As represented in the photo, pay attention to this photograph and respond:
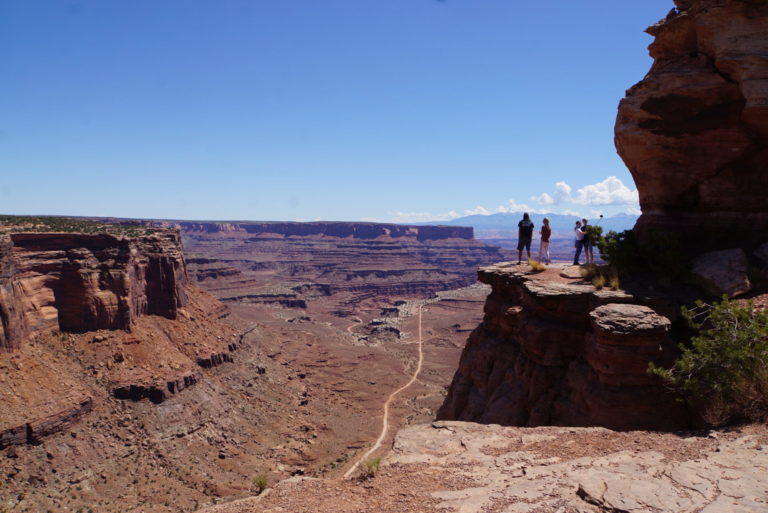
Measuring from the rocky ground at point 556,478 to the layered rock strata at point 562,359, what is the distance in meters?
2.81

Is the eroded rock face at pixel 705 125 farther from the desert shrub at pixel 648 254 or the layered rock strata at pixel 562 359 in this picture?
the layered rock strata at pixel 562 359

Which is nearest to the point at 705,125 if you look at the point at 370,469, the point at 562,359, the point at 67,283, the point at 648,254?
the point at 648,254

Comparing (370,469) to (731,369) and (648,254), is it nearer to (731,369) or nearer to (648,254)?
(731,369)

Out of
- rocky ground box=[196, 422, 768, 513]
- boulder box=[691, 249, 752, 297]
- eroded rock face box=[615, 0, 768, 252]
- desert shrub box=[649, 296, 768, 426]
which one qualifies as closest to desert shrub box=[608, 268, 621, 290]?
boulder box=[691, 249, 752, 297]

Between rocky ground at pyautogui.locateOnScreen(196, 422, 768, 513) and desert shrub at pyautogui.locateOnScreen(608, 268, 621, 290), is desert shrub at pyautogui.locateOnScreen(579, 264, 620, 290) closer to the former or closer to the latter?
desert shrub at pyautogui.locateOnScreen(608, 268, 621, 290)

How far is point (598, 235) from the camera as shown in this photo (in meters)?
18.5

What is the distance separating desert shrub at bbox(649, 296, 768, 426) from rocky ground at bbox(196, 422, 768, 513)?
2.64 ft

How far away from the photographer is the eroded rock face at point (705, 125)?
49.4ft

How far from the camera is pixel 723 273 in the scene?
47.5ft

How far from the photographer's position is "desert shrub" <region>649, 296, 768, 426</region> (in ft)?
31.0

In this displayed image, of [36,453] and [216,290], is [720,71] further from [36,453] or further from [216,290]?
[216,290]

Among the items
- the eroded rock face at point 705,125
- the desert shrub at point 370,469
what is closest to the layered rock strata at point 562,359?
the eroded rock face at point 705,125

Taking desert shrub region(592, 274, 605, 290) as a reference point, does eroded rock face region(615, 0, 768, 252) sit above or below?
above

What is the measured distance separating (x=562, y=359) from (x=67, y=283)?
3749cm
